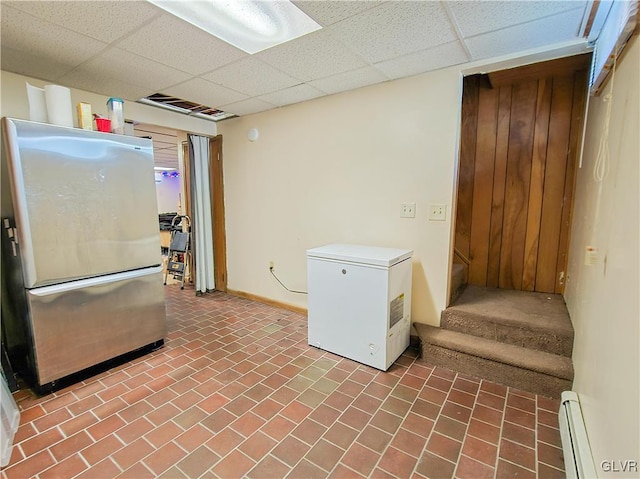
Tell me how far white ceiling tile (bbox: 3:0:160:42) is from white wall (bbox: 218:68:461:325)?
A: 1.67m

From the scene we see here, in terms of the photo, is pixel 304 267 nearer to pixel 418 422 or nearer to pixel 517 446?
pixel 418 422

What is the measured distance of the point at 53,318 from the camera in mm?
1951

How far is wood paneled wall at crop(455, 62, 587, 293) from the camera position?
2.68 metres

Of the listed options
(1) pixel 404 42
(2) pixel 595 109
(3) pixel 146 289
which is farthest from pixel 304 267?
(2) pixel 595 109

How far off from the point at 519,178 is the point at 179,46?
9.82 feet

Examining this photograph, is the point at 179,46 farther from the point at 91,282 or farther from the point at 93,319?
the point at 93,319

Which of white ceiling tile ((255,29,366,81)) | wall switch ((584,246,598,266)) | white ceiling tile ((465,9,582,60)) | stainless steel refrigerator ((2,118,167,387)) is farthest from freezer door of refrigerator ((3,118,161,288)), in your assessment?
wall switch ((584,246,598,266))

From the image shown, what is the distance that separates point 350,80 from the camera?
2494mm

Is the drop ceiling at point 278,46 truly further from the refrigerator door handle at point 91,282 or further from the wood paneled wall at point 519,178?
the refrigerator door handle at point 91,282

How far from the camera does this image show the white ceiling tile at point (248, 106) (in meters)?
3.06

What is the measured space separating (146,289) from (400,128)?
2.44 metres

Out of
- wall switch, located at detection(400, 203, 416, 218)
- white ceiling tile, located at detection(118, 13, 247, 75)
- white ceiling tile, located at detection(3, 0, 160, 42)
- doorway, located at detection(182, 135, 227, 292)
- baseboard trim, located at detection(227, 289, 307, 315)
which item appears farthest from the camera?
doorway, located at detection(182, 135, 227, 292)

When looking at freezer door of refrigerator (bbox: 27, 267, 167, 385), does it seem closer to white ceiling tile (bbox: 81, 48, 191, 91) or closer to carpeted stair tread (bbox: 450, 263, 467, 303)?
white ceiling tile (bbox: 81, 48, 191, 91)

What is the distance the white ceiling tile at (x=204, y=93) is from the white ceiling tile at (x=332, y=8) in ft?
4.20
